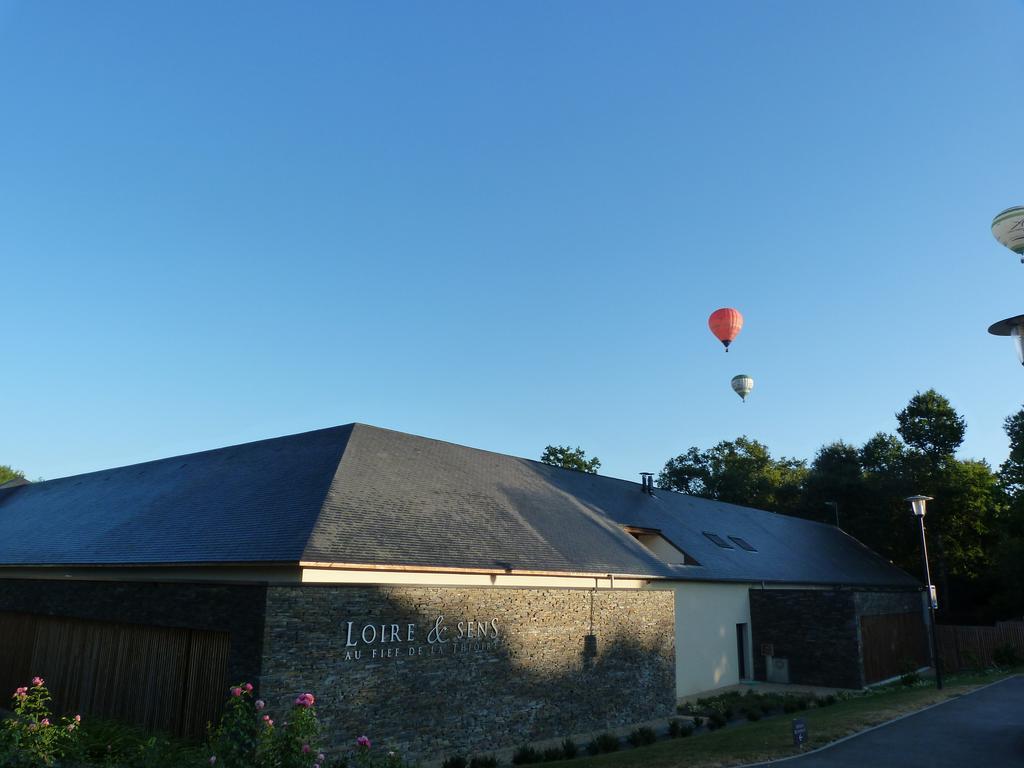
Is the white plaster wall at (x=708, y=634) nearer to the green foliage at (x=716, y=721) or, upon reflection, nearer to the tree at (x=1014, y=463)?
the green foliage at (x=716, y=721)

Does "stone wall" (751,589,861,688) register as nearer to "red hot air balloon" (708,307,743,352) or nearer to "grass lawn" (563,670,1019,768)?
"grass lawn" (563,670,1019,768)

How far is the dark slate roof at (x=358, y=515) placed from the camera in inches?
613

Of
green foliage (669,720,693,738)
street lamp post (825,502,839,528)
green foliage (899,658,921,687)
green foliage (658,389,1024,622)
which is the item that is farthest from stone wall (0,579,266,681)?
street lamp post (825,502,839,528)

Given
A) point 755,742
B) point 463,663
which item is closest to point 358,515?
point 463,663

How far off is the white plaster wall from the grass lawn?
5.30 m

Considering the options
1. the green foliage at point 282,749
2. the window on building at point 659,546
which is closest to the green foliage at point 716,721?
the window on building at point 659,546

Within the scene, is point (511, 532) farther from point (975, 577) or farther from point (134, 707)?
point (975, 577)

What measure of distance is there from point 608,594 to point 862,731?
656 centimetres

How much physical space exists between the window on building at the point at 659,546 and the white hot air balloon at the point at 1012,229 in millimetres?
17655

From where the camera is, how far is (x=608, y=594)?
1842 cm

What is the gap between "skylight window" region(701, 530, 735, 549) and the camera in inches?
1135

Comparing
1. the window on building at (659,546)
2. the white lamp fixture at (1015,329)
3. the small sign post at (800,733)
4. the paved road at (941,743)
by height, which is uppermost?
the white lamp fixture at (1015,329)

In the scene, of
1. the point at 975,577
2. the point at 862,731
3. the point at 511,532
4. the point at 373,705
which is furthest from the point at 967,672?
the point at 373,705

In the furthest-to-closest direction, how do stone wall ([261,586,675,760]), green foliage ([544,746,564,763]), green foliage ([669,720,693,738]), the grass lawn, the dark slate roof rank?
green foliage ([669,720,693,738]) → the dark slate roof → green foliage ([544,746,564,763]) → stone wall ([261,586,675,760]) → the grass lawn
